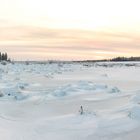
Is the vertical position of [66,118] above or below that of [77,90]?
below

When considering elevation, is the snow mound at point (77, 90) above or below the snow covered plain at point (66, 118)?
above

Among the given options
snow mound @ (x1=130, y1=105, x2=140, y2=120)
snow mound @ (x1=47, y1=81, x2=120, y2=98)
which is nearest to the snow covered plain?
snow mound @ (x1=130, y1=105, x2=140, y2=120)

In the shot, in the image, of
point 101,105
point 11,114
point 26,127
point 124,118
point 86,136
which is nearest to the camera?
point 86,136

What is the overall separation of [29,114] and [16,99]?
1.88 meters

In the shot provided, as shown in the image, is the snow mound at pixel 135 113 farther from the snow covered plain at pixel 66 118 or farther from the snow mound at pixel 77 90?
the snow mound at pixel 77 90

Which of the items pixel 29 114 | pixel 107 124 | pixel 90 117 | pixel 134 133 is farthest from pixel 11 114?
pixel 134 133

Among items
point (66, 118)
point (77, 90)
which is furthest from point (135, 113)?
point (77, 90)

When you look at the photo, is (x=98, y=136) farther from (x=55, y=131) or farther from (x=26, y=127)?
(x=26, y=127)

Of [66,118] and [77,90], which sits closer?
[66,118]

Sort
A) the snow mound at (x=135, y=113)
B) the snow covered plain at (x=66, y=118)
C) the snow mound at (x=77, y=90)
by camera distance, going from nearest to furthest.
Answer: the snow covered plain at (x=66, y=118) → the snow mound at (x=135, y=113) → the snow mound at (x=77, y=90)

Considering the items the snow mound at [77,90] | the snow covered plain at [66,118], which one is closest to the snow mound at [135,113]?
the snow covered plain at [66,118]

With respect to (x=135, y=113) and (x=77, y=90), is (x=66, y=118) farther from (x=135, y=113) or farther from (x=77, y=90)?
(x=77, y=90)

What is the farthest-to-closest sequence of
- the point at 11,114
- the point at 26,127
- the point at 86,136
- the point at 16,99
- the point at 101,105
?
the point at 16,99 → the point at 101,105 → the point at 11,114 → the point at 26,127 → the point at 86,136

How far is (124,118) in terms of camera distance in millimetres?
5773
